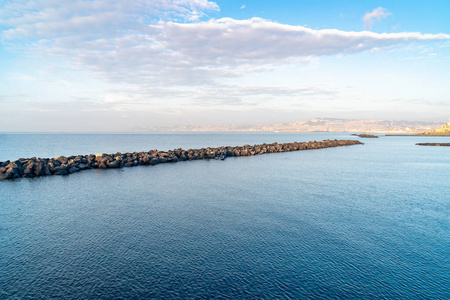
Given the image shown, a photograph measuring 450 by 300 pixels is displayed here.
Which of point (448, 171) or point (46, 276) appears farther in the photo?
point (448, 171)

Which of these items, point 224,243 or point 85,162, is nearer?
point 224,243

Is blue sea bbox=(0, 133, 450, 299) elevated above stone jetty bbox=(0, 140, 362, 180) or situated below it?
below

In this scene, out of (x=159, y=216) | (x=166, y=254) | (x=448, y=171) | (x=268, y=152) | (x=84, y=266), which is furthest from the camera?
(x=268, y=152)

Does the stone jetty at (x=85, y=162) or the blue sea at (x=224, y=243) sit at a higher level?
the stone jetty at (x=85, y=162)

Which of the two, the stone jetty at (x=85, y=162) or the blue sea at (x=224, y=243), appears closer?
the blue sea at (x=224, y=243)

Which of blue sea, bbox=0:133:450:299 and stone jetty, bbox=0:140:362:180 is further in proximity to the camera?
stone jetty, bbox=0:140:362:180

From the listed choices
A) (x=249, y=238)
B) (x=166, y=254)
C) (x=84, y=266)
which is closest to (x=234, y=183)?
(x=249, y=238)

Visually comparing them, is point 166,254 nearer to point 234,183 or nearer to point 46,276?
point 46,276

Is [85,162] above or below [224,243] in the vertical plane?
above
